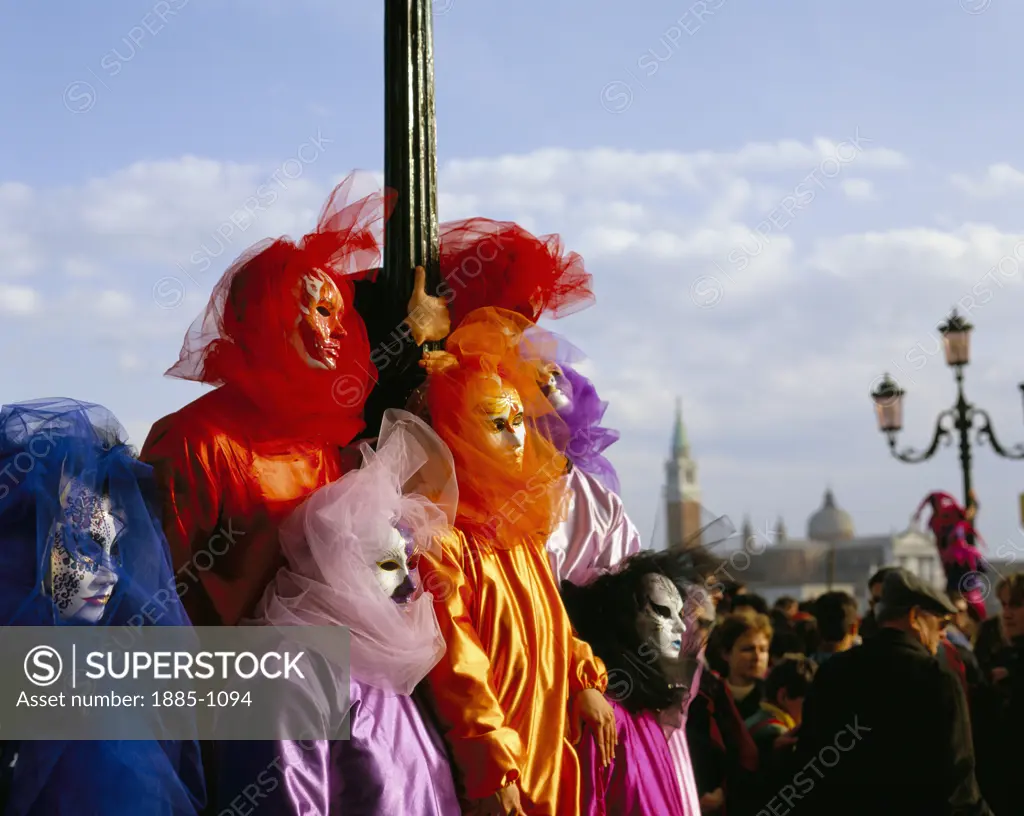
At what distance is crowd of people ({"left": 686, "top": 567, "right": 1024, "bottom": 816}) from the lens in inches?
182

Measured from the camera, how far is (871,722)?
4.67m

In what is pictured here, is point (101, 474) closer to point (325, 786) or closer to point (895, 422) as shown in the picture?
point (325, 786)

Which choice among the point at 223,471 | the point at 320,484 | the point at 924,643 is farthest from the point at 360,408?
the point at 924,643

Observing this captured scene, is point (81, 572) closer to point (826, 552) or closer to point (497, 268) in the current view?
point (497, 268)

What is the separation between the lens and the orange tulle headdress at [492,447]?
3.76 m

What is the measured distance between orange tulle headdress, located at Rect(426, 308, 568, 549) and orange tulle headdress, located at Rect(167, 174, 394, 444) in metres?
0.26

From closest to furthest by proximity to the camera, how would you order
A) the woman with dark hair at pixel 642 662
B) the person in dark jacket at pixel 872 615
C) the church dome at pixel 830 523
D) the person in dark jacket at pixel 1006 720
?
the woman with dark hair at pixel 642 662
the person in dark jacket at pixel 872 615
the person in dark jacket at pixel 1006 720
the church dome at pixel 830 523

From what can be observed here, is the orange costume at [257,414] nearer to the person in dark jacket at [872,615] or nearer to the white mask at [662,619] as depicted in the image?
the white mask at [662,619]

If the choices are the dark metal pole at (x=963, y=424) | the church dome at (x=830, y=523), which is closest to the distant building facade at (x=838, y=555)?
the church dome at (x=830, y=523)

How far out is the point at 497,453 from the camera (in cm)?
376

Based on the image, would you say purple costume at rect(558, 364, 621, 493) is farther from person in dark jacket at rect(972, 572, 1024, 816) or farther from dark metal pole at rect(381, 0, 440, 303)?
person in dark jacket at rect(972, 572, 1024, 816)

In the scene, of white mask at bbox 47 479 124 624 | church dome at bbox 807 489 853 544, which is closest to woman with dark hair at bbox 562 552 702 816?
white mask at bbox 47 479 124 624

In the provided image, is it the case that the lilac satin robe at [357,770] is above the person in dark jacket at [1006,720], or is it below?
above

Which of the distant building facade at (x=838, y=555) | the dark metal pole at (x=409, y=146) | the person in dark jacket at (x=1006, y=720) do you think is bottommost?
the distant building facade at (x=838, y=555)
